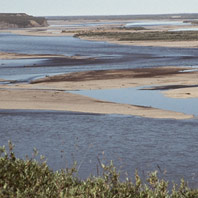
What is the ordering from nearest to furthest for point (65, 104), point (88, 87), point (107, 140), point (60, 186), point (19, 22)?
point (60, 186) < point (107, 140) < point (65, 104) < point (88, 87) < point (19, 22)

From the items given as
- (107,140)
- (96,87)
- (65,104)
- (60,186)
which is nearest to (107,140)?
(107,140)

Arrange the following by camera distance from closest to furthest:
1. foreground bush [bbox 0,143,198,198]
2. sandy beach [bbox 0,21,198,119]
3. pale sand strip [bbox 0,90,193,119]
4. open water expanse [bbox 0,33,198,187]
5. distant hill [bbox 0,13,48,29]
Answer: foreground bush [bbox 0,143,198,198], open water expanse [bbox 0,33,198,187], pale sand strip [bbox 0,90,193,119], sandy beach [bbox 0,21,198,119], distant hill [bbox 0,13,48,29]

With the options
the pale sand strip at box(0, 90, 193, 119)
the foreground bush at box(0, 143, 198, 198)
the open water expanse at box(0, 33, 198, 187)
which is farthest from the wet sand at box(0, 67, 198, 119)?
the foreground bush at box(0, 143, 198, 198)

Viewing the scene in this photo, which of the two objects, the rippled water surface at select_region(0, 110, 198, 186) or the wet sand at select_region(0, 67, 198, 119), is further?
the wet sand at select_region(0, 67, 198, 119)

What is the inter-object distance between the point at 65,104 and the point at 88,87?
6316 mm

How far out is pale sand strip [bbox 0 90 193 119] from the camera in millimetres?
24453

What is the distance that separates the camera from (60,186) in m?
9.97

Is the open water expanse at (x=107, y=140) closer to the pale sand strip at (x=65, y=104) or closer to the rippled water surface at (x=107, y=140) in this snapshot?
the rippled water surface at (x=107, y=140)

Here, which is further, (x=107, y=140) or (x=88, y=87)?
(x=88, y=87)

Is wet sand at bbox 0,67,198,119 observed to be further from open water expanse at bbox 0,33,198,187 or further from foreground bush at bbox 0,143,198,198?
foreground bush at bbox 0,143,198,198

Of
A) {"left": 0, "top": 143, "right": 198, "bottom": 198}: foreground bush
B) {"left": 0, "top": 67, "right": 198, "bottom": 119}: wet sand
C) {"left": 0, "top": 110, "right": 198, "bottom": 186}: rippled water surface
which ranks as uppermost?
{"left": 0, "top": 143, "right": 198, "bottom": 198}: foreground bush

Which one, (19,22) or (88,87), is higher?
(88,87)

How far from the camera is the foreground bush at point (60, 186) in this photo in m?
9.41

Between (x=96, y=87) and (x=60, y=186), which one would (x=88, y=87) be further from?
(x=60, y=186)
